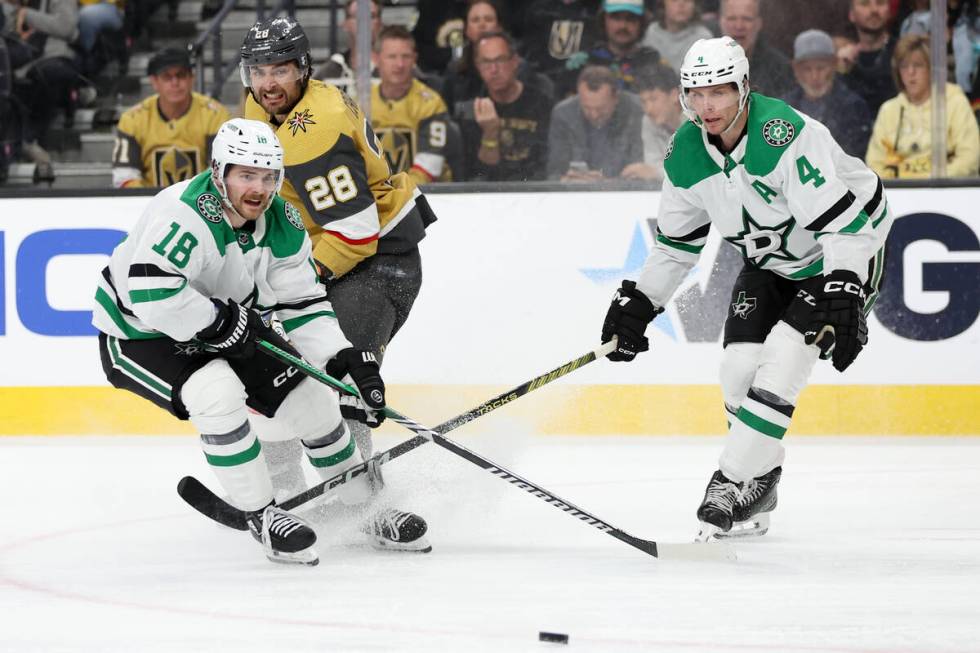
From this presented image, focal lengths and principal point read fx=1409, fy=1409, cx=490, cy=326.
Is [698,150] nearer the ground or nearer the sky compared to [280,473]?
nearer the sky

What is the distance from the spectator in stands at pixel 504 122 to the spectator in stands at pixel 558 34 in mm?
77

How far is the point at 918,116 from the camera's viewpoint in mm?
5391

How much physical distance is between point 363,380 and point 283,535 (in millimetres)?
410

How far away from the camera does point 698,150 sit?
11.3 feet

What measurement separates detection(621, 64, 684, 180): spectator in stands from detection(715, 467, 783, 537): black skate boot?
211 centimetres

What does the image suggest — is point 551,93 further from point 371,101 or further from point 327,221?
point 327,221

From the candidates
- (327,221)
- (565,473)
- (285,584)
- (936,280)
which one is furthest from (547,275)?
(285,584)

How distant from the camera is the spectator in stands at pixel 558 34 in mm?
5395

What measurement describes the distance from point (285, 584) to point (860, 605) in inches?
45.8

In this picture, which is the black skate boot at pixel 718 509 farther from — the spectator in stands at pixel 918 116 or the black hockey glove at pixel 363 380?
the spectator in stands at pixel 918 116

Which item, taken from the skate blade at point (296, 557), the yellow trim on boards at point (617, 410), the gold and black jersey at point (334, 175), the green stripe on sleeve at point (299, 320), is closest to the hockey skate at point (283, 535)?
the skate blade at point (296, 557)

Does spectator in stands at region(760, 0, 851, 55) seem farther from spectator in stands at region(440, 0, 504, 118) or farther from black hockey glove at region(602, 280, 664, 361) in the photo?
black hockey glove at region(602, 280, 664, 361)

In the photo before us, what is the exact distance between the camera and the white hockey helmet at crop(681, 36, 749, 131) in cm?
324

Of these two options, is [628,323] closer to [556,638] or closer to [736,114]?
[736,114]
